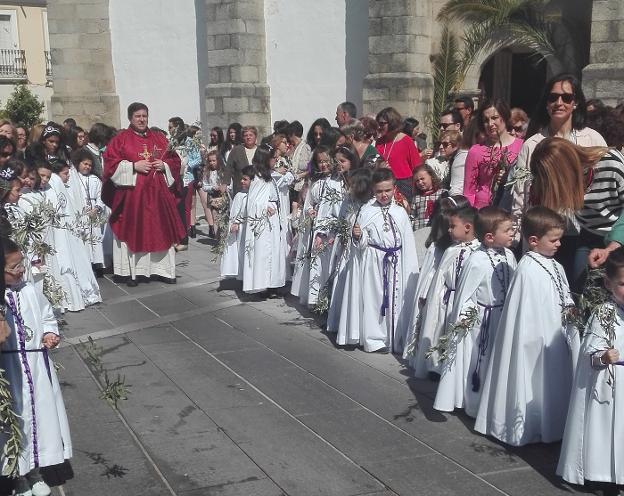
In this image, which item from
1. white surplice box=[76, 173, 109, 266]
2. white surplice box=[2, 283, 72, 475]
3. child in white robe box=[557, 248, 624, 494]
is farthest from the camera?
white surplice box=[76, 173, 109, 266]

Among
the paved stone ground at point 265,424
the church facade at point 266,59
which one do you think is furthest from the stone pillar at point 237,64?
the paved stone ground at point 265,424

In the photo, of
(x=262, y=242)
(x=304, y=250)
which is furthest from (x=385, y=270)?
(x=262, y=242)

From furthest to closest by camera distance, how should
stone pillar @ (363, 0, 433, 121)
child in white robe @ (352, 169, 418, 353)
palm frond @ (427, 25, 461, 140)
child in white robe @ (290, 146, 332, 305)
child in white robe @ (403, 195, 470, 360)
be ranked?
palm frond @ (427, 25, 461, 140) < stone pillar @ (363, 0, 433, 121) < child in white robe @ (290, 146, 332, 305) < child in white robe @ (352, 169, 418, 353) < child in white robe @ (403, 195, 470, 360)

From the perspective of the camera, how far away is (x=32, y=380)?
4508mm

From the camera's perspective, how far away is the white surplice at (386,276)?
707 centimetres

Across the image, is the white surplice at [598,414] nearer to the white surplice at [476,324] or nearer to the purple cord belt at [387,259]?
the white surplice at [476,324]

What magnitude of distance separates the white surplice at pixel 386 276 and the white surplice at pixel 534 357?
6.61 feet

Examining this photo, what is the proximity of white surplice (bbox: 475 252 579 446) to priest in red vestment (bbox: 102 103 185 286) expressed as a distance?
19.1 feet

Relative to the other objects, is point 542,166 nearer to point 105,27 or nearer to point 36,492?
point 36,492

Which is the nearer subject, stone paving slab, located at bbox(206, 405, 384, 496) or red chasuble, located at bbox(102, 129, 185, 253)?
stone paving slab, located at bbox(206, 405, 384, 496)

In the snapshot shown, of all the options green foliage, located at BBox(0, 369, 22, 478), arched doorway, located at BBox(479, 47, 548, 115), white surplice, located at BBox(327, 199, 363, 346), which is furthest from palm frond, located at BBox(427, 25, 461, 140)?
green foliage, located at BBox(0, 369, 22, 478)

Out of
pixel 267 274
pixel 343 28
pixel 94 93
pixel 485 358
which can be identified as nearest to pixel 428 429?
pixel 485 358

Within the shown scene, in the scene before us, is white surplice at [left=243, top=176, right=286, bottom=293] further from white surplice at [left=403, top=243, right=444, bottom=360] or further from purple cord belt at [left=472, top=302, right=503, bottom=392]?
purple cord belt at [left=472, top=302, right=503, bottom=392]

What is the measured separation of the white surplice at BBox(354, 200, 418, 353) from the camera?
7074 mm
